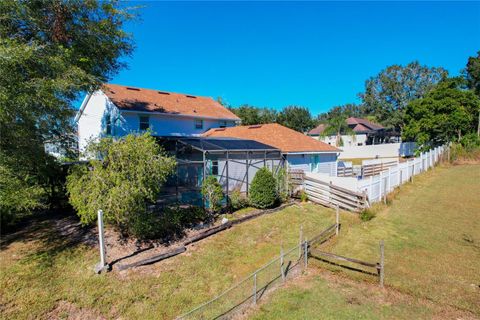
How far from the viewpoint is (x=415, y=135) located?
30250 millimetres

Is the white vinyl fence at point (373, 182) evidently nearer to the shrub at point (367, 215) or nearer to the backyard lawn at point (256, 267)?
the shrub at point (367, 215)

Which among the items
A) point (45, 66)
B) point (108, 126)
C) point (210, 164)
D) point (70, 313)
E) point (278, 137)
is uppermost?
point (45, 66)

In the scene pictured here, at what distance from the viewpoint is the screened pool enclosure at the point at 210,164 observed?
1215 cm

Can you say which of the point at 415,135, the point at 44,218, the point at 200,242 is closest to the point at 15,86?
the point at 44,218

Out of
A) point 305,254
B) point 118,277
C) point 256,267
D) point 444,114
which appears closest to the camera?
point 118,277

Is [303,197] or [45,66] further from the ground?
[45,66]

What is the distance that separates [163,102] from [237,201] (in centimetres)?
1337

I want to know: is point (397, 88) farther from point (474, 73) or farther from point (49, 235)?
point (49, 235)

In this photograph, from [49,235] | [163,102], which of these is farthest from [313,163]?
[49,235]

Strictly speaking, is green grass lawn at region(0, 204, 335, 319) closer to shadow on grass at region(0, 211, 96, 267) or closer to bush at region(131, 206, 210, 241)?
shadow on grass at region(0, 211, 96, 267)

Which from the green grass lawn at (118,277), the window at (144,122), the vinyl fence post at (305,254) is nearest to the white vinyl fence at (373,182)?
the green grass lawn at (118,277)

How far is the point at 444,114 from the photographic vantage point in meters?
27.6

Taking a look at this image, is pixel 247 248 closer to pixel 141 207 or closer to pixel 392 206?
pixel 141 207

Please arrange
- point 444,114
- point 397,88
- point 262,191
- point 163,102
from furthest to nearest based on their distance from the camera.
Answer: point 397,88 < point 444,114 < point 163,102 < point 262,191
